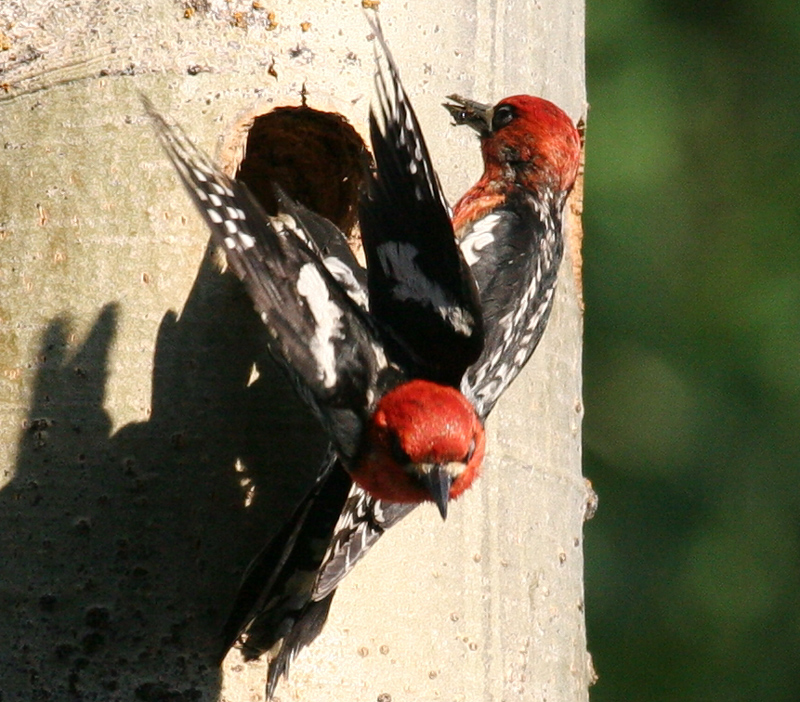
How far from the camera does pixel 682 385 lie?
6.91 m

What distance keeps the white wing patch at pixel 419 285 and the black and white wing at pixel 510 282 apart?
228 mm

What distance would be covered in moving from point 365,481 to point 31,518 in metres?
0.71

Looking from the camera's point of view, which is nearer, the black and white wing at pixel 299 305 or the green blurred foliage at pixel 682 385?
the black and white wing at pixel 299 305

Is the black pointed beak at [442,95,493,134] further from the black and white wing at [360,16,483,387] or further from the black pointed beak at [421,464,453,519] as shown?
the black pointed beak at [421,464,453,519]

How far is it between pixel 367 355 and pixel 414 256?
229mm

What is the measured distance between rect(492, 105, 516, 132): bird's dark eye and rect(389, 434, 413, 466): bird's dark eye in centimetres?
105

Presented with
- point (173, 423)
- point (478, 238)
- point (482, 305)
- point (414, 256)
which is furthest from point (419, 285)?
point (478, 238)

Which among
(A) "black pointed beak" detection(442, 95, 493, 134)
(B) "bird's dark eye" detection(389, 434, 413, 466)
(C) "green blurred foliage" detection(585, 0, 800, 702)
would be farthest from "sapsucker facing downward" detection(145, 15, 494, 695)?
(C) "green blurred foliage" detection(585, 0, 800, 702)

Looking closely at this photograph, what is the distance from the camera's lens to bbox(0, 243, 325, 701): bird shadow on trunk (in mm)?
3057

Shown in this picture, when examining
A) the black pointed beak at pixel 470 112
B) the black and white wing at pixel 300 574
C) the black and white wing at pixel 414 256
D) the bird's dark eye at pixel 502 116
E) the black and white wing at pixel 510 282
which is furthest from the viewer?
the bird's dark eye at pixel 502 116

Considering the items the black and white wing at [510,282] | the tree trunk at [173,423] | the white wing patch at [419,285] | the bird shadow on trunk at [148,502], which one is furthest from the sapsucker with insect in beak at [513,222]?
the bird shadow on trunk at [148,502]

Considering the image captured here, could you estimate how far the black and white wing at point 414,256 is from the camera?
9.43 ft

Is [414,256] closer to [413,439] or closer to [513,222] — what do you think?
[413,439]

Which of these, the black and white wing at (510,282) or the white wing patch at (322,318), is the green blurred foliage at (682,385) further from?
the white wing patch at (322,318)
